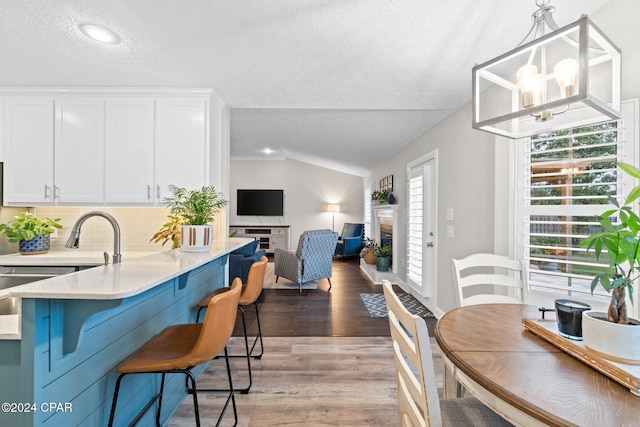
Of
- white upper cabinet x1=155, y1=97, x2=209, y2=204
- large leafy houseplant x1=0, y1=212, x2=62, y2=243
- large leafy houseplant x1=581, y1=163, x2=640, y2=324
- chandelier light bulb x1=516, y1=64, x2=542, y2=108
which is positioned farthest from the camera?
white upper cabinet x1=155, y1=97, x2=209, y2=204

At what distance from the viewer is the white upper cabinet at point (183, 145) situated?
275 cm

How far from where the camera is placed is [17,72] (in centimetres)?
244

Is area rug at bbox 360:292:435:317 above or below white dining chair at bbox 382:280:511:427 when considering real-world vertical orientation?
below

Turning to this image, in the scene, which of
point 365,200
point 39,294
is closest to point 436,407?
point 39,294

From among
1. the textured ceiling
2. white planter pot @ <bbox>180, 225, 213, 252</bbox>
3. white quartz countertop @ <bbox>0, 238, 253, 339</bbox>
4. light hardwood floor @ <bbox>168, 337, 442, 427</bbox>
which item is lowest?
light hardwood floor @ <bbox>168, 337, 442, 427</bbox>

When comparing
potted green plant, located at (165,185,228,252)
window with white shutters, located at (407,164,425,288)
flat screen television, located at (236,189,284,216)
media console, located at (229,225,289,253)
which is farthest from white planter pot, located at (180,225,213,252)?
flat screen television, located at (236,189,284,216)

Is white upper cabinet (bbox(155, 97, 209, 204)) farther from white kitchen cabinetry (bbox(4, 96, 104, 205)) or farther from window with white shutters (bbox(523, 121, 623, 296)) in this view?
window with white shutters (bbox(523, 121, 623, 296))

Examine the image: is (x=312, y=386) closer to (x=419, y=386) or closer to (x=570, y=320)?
(x=419, y=386)

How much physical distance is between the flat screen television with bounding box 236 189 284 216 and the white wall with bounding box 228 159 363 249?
7.5 inches

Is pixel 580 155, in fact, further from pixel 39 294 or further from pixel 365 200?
pixel 365 200

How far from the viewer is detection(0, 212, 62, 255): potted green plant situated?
2.52 metres

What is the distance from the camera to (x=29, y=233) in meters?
2.54

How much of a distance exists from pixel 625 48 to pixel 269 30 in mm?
1948

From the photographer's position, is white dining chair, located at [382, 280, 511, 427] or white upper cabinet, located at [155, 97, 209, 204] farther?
white upper cabinet, located at [155, 97, 209, 204]
